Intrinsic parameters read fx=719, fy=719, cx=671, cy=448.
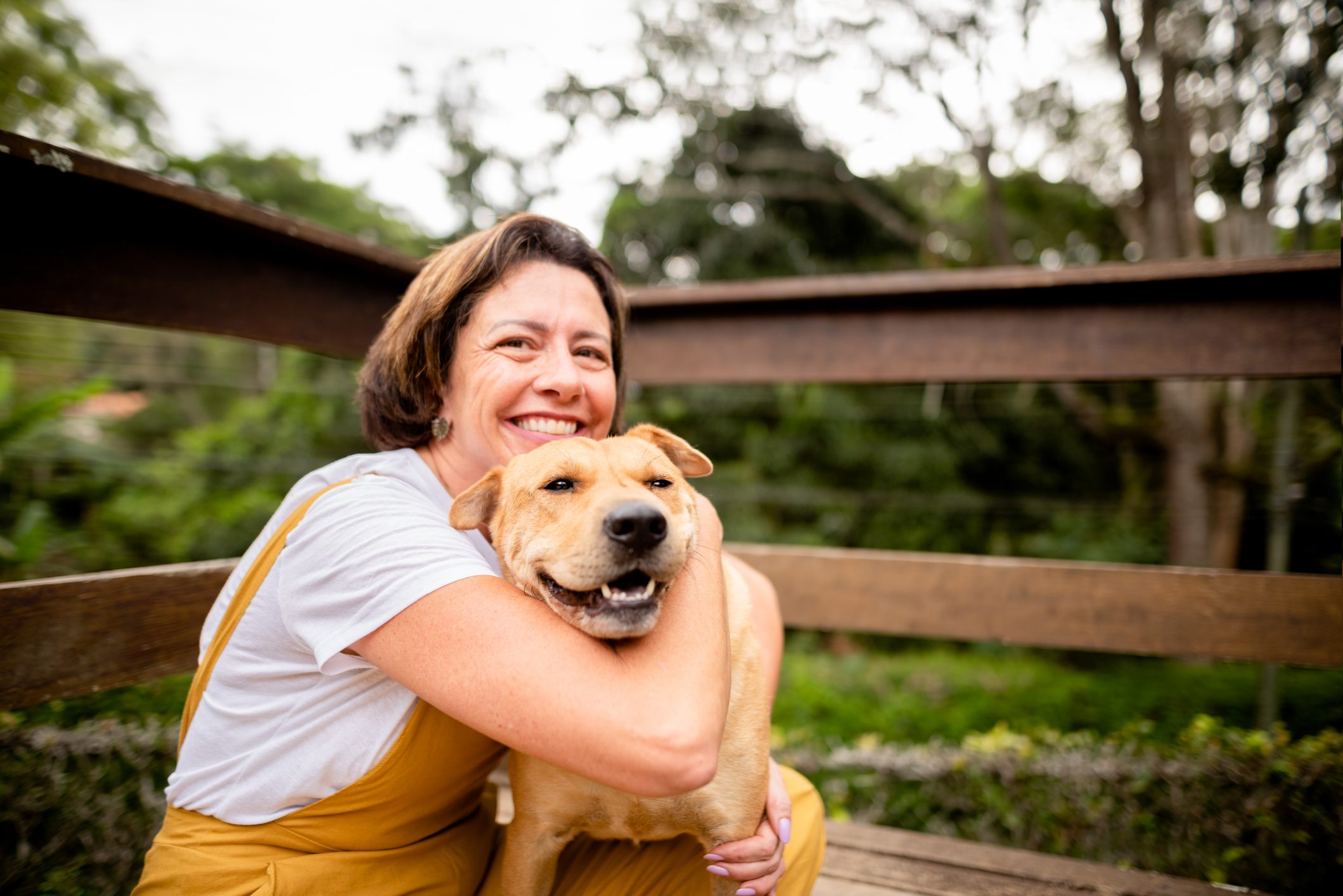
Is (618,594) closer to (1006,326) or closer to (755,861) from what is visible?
(755,861)

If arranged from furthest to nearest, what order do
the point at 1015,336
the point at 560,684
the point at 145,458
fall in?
1. the point at 145,458
2. the point at 1015,336
3. the point at 560,684

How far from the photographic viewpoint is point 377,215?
56.1ft

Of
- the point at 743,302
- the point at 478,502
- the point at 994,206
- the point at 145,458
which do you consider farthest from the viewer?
the point at 145,458

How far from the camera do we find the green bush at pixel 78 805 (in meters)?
2.09

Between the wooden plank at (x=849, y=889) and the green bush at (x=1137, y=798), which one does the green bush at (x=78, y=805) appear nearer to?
the wooden plank at (x=849, y=889)

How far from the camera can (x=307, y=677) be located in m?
1.50

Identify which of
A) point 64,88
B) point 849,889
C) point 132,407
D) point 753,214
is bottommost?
point 849,889

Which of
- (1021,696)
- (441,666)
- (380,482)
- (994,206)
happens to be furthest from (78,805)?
(994,206)

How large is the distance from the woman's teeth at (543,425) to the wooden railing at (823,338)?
106cm

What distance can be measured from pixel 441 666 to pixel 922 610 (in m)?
1.93

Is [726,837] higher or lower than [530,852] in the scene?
higher

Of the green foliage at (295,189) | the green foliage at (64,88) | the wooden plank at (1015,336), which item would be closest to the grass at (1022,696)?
the wooden plank at (1015,336)

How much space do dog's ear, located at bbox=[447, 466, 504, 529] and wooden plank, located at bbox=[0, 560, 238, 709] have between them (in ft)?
3.21

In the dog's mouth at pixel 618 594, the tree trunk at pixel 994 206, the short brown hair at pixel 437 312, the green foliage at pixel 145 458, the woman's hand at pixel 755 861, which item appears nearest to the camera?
the dog's mouth at pixel 618 594
